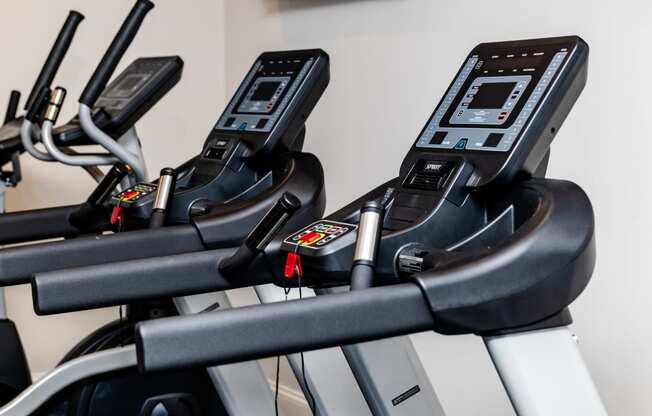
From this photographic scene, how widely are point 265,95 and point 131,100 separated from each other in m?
0.53

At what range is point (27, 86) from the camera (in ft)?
12.0

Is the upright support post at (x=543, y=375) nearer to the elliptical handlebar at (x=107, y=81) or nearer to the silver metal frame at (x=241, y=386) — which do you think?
the silver metal frame at (x=241, y=386)

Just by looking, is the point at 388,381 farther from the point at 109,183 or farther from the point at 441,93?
the point at 441,93

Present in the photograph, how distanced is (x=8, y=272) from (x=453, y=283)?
0.86 metres

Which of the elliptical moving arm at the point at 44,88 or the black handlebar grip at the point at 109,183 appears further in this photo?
the elliptical moving arm at the point at 44,88

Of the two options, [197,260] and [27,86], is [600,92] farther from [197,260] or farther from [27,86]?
[27,86]

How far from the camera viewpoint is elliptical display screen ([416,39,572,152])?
1.46m

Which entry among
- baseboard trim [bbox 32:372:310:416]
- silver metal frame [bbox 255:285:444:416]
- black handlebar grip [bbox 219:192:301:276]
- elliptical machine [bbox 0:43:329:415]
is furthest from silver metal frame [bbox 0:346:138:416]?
baseboard trim [bbox 32:372:310:416]

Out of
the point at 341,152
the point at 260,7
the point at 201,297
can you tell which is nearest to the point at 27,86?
the point at 260,7

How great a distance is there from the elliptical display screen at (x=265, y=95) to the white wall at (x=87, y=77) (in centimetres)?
163

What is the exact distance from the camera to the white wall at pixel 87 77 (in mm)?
3633

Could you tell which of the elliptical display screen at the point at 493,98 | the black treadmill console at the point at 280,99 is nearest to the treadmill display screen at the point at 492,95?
the elliptical display screen at the point at 493,98

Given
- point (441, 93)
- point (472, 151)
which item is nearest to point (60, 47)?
point (441, 93)

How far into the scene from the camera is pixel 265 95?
2170mm
